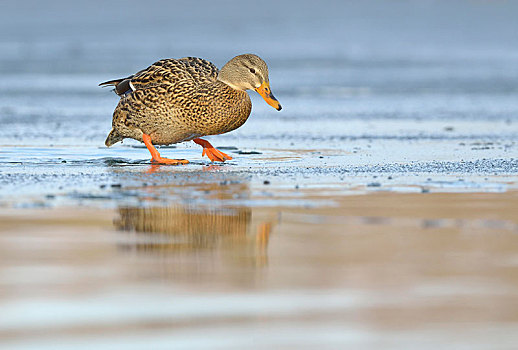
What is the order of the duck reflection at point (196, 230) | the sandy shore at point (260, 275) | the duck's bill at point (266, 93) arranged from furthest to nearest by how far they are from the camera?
the duck's bill at point (266, 93) < the duck reflection at point (196, 230) < the sandy shore at point (260, 275)

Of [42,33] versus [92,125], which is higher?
[42,33]

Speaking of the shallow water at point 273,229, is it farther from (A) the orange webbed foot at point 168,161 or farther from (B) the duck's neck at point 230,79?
(B) the duck's neck at point 230,79

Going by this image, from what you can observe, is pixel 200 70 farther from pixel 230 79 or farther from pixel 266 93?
pixel 266 93

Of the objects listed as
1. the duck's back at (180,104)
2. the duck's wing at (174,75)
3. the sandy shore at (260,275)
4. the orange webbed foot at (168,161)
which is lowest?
the sandy shore at (260,275)

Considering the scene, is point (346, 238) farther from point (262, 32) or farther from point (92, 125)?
point (262, 32)

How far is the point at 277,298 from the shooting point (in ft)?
12.2

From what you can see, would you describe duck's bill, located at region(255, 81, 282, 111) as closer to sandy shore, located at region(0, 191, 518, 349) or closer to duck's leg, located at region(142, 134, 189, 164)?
duck's leg, located at region(142, 134, 189, 164)

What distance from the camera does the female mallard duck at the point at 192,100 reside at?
7906 mm

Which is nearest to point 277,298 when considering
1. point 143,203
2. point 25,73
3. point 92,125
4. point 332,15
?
point 143,203

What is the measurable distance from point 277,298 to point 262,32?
25611mm

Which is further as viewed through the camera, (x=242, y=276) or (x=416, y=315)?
(x=242, y=276)

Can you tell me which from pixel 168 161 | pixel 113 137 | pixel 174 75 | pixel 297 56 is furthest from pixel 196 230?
pixel 297 56

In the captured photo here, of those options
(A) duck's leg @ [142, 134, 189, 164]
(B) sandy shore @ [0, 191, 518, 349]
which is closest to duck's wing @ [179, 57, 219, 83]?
(A) duck's leg @ [142, 134, 189, 164]

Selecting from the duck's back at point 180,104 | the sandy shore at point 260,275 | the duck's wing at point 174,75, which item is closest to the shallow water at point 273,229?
the sandy shore at point 260,275
